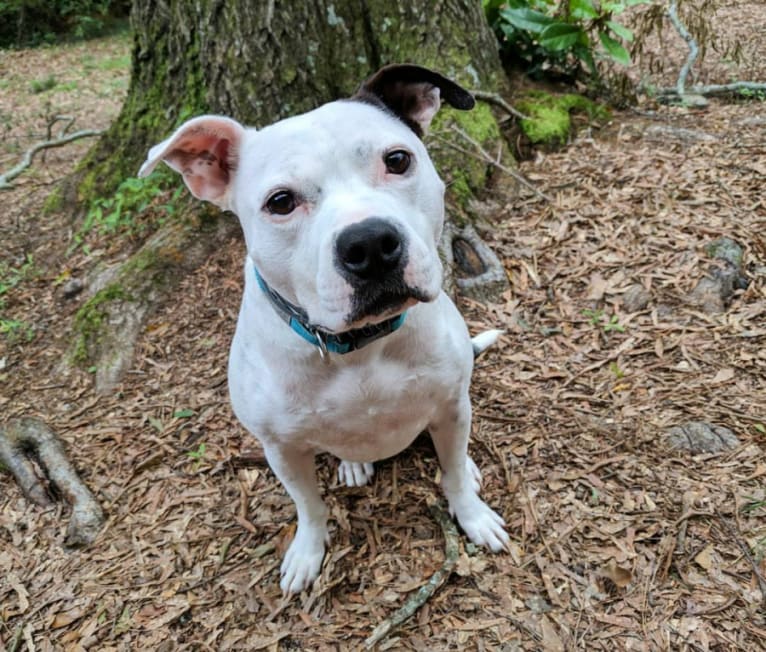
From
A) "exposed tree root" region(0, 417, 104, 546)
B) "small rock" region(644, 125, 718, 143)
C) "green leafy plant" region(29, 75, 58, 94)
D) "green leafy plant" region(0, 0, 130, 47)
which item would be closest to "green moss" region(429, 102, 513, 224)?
"small rock" region(644, 125, 718, 143)

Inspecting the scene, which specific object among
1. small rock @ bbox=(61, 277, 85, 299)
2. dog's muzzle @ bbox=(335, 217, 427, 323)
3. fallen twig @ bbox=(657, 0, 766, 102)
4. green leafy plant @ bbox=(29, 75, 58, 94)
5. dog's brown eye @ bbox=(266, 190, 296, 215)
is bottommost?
small rock @ bbox=(61, 277, 85, 299)

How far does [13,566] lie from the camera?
3018 millimetres

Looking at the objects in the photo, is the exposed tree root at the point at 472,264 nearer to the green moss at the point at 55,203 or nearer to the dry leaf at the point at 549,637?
the dry leaf at the point at 549,637

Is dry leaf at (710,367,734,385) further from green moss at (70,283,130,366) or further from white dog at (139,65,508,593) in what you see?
green moss at (70,283,130,366)

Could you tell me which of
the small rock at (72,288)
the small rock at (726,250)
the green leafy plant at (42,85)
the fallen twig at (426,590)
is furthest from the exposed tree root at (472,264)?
the green leafy plant at (42,85)

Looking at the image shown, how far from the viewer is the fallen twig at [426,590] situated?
98.3 inches

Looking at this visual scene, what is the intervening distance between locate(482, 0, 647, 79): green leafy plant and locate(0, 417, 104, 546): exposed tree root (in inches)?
197

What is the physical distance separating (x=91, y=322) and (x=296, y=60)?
2.34 metres

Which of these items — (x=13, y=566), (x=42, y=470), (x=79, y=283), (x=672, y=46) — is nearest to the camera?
(x=13, y=566)

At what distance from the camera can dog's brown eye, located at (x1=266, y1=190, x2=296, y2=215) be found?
204cm

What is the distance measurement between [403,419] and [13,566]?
7.39ft

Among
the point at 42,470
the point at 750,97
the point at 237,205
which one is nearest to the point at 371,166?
the point at 237,205

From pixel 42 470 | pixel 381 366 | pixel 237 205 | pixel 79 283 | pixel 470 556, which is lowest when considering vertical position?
pixel 470 556

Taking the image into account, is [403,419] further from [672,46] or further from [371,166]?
[672,46]
